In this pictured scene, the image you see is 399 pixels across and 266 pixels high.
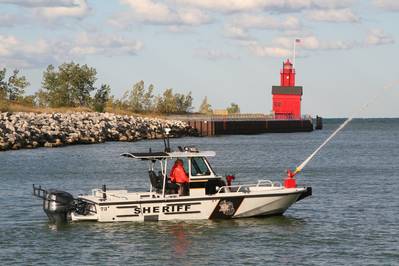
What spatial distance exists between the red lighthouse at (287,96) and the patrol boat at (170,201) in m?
114

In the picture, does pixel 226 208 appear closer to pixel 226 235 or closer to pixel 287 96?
pixel 226 235

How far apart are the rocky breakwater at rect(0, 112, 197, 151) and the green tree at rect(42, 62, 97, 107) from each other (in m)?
29.4

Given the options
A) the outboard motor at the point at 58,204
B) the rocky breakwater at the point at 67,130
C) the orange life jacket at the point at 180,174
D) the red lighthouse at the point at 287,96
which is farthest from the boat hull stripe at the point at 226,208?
the red lighthouse at the point at 287,96

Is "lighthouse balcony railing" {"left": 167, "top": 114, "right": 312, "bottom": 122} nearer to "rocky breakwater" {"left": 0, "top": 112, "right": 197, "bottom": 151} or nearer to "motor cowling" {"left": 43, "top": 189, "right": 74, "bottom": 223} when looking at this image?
"rocky breakwater" {"left": 0, "top": 112, "right": 197, "bottom": 151}

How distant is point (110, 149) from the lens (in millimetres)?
81062

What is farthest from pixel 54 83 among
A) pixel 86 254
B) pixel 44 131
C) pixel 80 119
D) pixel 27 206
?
pixel 86 254

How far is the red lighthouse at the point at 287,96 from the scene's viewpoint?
144275mm

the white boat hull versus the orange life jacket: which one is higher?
the orange life jacket

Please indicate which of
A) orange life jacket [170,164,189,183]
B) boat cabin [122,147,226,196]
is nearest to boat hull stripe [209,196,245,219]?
boat cabin [122,147,226,196]

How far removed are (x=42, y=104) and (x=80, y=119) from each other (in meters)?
49.0

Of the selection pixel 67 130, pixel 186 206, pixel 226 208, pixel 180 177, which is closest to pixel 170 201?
pixel 186 206

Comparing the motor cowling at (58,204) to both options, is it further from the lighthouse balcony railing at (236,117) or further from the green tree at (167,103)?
the green tree at (167,103)

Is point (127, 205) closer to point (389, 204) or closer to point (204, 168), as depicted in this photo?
point (204, 168)

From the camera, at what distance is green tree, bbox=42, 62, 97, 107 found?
461 feet
